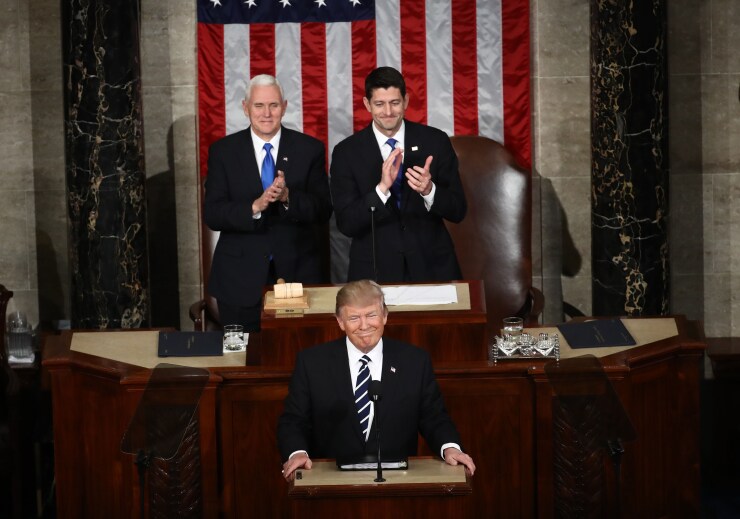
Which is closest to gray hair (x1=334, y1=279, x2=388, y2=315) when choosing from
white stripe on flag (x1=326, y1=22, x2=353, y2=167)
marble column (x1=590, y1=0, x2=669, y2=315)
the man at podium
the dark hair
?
the man at podium

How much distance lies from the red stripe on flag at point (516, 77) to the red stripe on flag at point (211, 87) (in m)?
1.95

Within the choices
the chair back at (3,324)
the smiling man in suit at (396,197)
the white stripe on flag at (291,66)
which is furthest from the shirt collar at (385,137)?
the chair back at (3,324)

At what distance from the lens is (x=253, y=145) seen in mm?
7113

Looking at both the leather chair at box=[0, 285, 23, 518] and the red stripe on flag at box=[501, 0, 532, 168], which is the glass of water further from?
the red stripe on flag at box=[501, 0, 532, 168]

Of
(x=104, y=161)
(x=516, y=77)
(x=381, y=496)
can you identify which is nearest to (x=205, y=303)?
(x=104, y=161)

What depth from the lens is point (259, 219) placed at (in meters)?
6.91

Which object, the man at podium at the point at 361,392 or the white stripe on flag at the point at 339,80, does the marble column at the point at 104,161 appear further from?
the man at podium at the point at 361,392

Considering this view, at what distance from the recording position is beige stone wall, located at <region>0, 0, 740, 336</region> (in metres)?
8.72

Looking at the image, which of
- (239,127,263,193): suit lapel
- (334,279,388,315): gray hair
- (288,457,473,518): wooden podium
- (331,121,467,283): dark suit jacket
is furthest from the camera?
(239,127,263,193): suit lapel

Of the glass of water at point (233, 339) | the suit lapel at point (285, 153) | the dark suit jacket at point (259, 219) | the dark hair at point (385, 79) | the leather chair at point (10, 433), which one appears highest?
the dark hair at point (385, 79)

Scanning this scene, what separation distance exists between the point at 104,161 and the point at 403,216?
2.31 metres

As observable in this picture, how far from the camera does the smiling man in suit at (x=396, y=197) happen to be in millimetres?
6629

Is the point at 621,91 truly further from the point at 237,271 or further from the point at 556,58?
the point at 237,271

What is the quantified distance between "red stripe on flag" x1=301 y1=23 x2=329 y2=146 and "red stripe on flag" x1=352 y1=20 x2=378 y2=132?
0.68ft
